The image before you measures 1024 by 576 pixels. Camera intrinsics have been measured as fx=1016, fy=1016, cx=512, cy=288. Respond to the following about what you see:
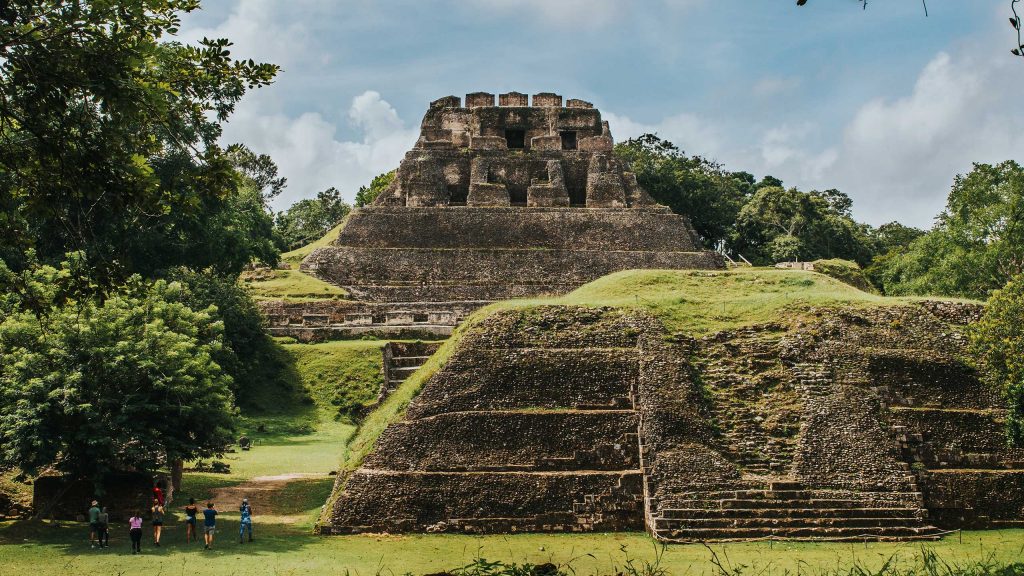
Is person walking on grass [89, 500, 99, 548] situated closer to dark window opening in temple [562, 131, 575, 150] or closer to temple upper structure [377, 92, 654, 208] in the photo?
temple upper structure [377, 92, 654, 208]

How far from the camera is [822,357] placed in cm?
1959

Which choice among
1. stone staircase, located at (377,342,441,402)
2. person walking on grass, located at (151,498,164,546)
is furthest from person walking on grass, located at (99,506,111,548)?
stone staircase, located at (377,342,441,402)

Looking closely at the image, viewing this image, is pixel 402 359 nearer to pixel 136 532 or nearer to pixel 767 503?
pixel 136 532

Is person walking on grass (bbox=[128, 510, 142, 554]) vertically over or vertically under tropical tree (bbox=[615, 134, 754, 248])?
under

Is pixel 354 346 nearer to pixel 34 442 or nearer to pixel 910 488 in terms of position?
pixel 34 442

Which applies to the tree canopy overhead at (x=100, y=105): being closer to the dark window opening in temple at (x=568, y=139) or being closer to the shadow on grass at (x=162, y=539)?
the shadow on grass at (x=162, y=539)

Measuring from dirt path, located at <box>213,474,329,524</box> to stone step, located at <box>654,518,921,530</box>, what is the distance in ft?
23.7

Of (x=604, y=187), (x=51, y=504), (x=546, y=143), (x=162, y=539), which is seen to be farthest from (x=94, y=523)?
Answer: (x=546, y=143)

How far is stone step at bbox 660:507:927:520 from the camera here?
16.7 m

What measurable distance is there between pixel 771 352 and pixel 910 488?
379cm

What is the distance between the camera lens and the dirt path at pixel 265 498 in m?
19.8

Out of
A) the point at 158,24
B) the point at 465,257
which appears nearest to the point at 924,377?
the point at 158,24

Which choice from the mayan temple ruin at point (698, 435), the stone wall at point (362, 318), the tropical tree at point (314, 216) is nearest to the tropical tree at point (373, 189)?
the tropical tree at point (314, 216)

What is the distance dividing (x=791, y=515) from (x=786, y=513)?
0.10 m
